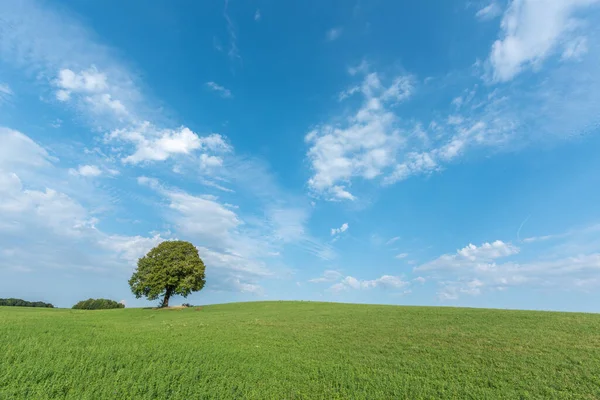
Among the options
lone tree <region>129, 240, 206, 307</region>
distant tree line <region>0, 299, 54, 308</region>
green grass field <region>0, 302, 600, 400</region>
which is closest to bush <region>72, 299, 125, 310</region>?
distant tree line <region>0, 299, 54, 308</region>

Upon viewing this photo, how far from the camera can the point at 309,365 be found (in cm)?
1511

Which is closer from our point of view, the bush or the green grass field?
the green grass field

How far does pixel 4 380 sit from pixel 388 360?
1556 cm

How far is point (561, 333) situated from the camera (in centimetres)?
1827

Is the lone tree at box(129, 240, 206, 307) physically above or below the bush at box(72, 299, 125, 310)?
above

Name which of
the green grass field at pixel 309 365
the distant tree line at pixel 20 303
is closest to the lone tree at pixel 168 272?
the distant tree line at pixel 20 303

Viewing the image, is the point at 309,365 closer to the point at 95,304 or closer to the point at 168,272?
the point at 168,272

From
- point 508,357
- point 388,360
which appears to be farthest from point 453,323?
point 388,360

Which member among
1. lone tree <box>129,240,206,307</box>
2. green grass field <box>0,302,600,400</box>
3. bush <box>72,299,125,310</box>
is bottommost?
green grass field <box>0,302,600,400</box>

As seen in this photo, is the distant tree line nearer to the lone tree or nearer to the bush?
the bush

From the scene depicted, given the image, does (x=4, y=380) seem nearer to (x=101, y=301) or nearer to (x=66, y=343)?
(x=66, y=343)

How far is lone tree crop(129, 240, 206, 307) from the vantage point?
2010 inches

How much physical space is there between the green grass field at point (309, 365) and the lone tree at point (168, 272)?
33405mm

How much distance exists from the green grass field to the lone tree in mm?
33405
